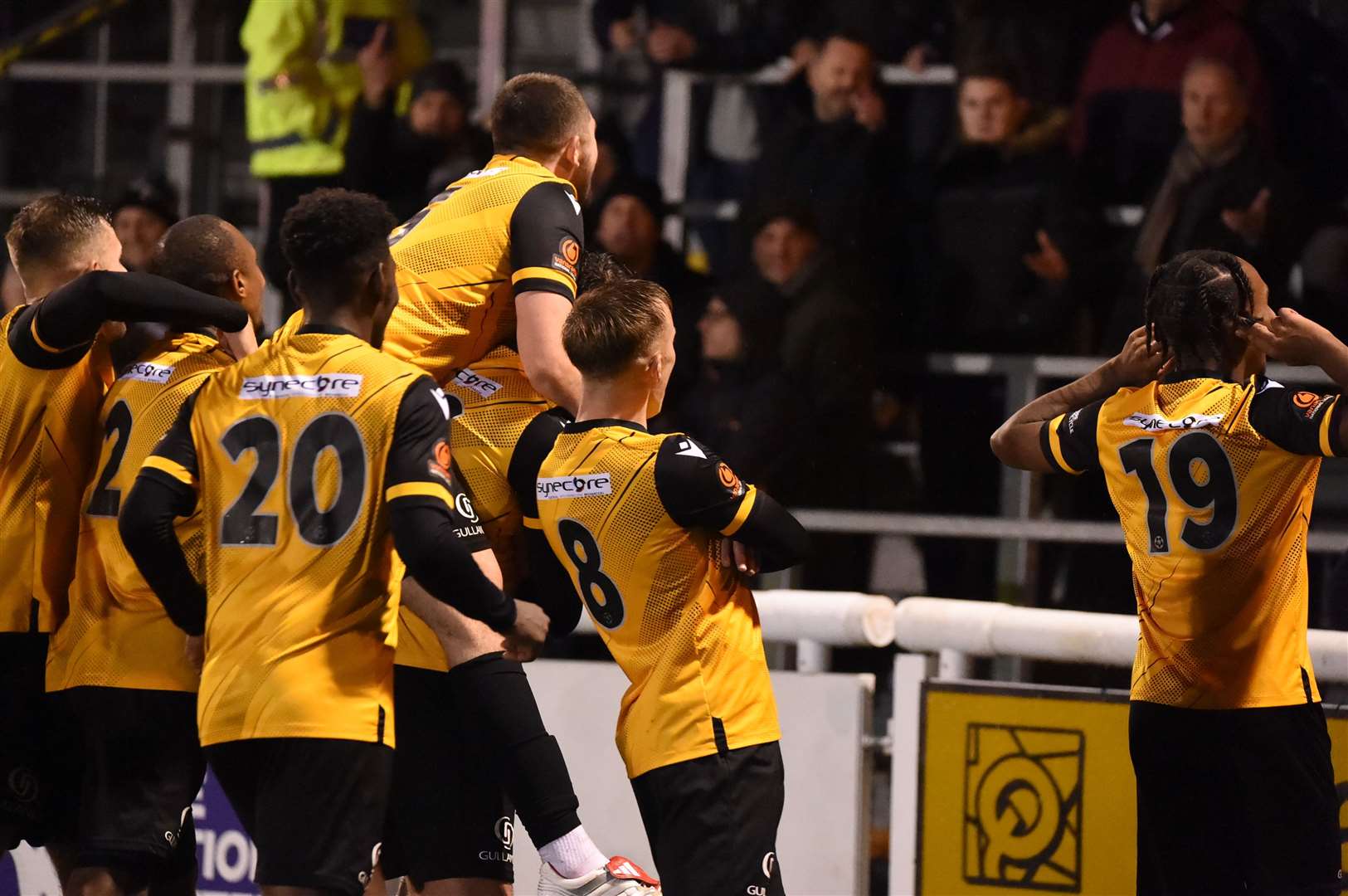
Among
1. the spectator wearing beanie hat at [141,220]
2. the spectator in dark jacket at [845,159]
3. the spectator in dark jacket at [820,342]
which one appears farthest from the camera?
the spectator wearing beanie hat at [141,220]

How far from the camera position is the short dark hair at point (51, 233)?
4.48 meters

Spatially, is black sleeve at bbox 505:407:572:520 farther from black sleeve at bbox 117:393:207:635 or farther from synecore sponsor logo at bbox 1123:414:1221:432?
synecore sponsor logo at bbox 1123:414:1221:432

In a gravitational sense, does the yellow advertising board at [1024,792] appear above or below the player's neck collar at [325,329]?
below

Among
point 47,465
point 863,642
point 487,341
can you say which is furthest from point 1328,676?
point 47,465

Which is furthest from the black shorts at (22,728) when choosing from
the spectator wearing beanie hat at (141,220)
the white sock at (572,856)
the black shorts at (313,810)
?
the spectator wearing beanie hat at (141,220)

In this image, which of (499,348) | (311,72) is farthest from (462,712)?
(311,72)

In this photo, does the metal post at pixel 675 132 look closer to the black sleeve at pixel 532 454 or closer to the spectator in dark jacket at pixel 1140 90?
the spectator in dark jacket at pixel 1140 90

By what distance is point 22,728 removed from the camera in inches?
175

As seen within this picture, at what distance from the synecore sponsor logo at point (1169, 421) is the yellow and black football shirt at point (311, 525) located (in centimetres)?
154

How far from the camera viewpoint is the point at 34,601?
441cm

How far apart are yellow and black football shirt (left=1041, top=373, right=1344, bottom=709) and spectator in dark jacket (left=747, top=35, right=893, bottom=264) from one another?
3332 millimetres

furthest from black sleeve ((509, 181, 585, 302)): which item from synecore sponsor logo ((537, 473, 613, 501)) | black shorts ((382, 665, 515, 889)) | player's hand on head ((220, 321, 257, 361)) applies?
black shorts ((382, 665, 515, 889))

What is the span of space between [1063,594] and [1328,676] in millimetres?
2409

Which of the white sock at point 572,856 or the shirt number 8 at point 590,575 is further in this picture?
the white sock at point 572,856
